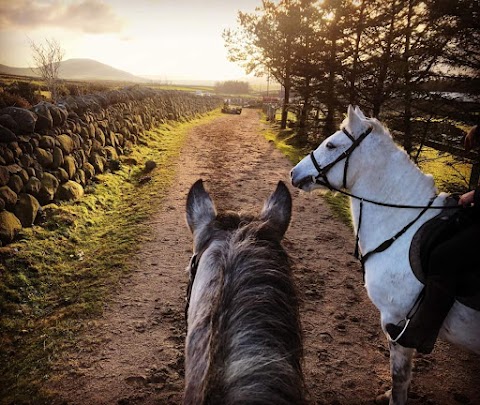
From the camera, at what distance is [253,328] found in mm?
1101

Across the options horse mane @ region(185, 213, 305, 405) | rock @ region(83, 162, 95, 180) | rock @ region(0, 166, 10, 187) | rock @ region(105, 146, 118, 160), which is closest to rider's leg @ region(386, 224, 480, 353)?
horse mane @ region(185, 213, 305, 405)

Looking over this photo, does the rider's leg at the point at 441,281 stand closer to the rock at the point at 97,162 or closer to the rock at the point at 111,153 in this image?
the rock at the point at 97,162

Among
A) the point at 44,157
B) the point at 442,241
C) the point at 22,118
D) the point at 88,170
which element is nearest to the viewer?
the point at 442,241

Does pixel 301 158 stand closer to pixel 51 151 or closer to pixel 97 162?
pixel 97 162

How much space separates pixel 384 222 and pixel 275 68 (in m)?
23.3

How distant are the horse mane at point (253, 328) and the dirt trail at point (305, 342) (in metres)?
2.51

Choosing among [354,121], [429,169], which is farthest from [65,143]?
[429,169]

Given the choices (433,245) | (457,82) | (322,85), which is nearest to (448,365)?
(433,245)

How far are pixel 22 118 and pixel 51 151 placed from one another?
953 millimetres

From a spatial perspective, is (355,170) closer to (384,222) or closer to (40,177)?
(384,222)

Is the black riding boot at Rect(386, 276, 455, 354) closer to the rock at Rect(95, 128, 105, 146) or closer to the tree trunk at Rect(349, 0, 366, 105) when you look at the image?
the rock at Rect(95, 128, 105, 146)

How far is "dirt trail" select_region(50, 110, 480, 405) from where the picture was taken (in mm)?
3199

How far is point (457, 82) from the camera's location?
779 centimetres

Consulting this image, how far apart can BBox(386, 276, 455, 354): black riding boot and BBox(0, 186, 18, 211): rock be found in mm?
6423
